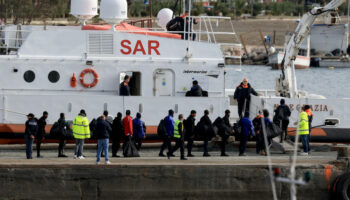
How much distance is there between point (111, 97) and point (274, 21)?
7656cm

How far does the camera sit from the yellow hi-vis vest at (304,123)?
71.8 feet

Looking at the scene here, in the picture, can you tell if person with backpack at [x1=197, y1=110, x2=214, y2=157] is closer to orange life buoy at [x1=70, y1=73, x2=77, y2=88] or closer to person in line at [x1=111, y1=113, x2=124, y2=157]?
person in line at [x1=111, y1=113, x2=124, y2=157]

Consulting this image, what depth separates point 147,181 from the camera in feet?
62.4

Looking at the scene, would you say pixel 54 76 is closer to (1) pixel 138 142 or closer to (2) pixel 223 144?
(1) pixel 138 142

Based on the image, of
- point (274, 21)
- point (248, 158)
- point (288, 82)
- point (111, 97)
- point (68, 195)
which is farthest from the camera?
point (274, 21)

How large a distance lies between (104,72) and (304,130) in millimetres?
6612

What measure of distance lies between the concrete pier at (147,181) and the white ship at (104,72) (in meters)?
4.27

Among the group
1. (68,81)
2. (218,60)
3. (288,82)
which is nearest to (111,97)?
(68,81)

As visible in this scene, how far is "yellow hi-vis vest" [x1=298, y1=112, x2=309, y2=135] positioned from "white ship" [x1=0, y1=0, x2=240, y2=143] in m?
2.62

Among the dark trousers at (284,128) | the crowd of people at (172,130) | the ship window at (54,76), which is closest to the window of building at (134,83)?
the crowd of people at (172,130)

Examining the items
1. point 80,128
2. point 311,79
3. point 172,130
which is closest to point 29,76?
point 80,128

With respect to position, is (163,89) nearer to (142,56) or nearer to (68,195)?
(142,56)

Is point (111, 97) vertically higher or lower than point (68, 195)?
higher

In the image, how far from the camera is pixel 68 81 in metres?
23.6
